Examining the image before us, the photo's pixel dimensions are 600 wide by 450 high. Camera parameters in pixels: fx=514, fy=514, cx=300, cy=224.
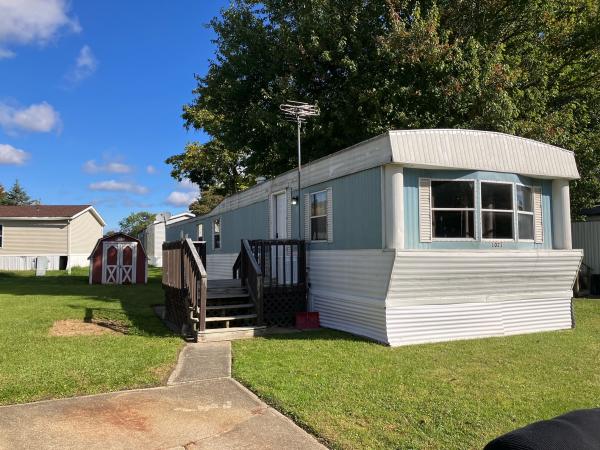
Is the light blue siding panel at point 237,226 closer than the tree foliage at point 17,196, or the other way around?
the light blue siding panel at point 237,226

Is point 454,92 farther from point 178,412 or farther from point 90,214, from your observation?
point 90,214

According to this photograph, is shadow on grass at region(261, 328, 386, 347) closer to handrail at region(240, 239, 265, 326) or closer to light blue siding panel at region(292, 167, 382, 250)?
handrail at region(240, 239, 265, 326)

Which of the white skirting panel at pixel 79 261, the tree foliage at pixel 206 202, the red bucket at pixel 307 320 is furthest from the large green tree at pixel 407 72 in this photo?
the tree foliage at pixel 206 202

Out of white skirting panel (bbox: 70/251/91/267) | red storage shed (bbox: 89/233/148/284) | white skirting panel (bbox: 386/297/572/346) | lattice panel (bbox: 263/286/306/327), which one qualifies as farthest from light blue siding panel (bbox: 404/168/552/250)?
white skirting panel (bbox: 70/251/91/267)

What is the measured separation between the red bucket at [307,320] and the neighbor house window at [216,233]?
7579 mm

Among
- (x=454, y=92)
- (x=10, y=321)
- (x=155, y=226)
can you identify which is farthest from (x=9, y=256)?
(x=454, y=92)

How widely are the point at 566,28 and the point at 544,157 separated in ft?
28.6

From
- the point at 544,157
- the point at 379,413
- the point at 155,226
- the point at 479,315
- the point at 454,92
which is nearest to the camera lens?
the point at 379,413

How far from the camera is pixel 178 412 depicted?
491 cm

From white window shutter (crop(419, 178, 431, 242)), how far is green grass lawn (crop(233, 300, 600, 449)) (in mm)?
1835

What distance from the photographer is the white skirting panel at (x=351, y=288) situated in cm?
852

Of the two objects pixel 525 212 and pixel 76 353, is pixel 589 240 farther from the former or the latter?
pixel 76 353

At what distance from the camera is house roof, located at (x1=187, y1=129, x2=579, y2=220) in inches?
331

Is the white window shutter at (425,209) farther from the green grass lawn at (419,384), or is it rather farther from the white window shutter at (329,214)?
the white window shutter at (329,214)
